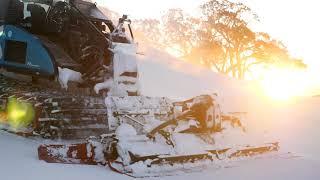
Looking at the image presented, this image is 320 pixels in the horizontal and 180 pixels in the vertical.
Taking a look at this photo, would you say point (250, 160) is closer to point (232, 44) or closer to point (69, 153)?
point (69, 153)

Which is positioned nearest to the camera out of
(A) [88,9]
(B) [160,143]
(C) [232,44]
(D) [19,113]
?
(B) [160,143]

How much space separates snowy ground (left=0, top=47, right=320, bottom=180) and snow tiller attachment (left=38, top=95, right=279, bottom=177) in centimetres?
16

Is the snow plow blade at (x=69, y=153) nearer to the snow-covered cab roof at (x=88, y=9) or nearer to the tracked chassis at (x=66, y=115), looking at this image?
the tracked chassis at (x=66, y=115)

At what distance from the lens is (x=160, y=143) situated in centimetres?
672

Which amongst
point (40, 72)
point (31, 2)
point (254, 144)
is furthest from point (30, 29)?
point (254, 144)

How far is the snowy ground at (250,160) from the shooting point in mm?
6168

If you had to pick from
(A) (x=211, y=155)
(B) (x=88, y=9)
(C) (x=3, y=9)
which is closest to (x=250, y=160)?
(A) (x=211, y=155)

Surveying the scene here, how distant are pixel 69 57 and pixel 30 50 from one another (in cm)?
70

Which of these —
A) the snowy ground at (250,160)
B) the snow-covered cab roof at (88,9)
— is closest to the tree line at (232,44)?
the snowy ground at (250,160)

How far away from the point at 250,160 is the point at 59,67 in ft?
11.7

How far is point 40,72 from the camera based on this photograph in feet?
29.3

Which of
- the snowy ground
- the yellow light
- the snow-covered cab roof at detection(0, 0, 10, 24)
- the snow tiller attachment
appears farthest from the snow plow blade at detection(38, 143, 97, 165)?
the snow-covered cab roof at detection(0, 0, 10, 24)

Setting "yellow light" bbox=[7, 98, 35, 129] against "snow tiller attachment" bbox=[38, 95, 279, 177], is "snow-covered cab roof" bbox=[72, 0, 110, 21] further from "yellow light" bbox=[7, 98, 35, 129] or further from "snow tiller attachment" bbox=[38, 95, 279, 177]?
"snow tiller attachment" bbox=[38, 95, 279, 177]

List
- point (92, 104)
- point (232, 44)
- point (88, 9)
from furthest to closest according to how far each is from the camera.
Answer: point (232, 44) → point (88, 9) → point (92, 104)
